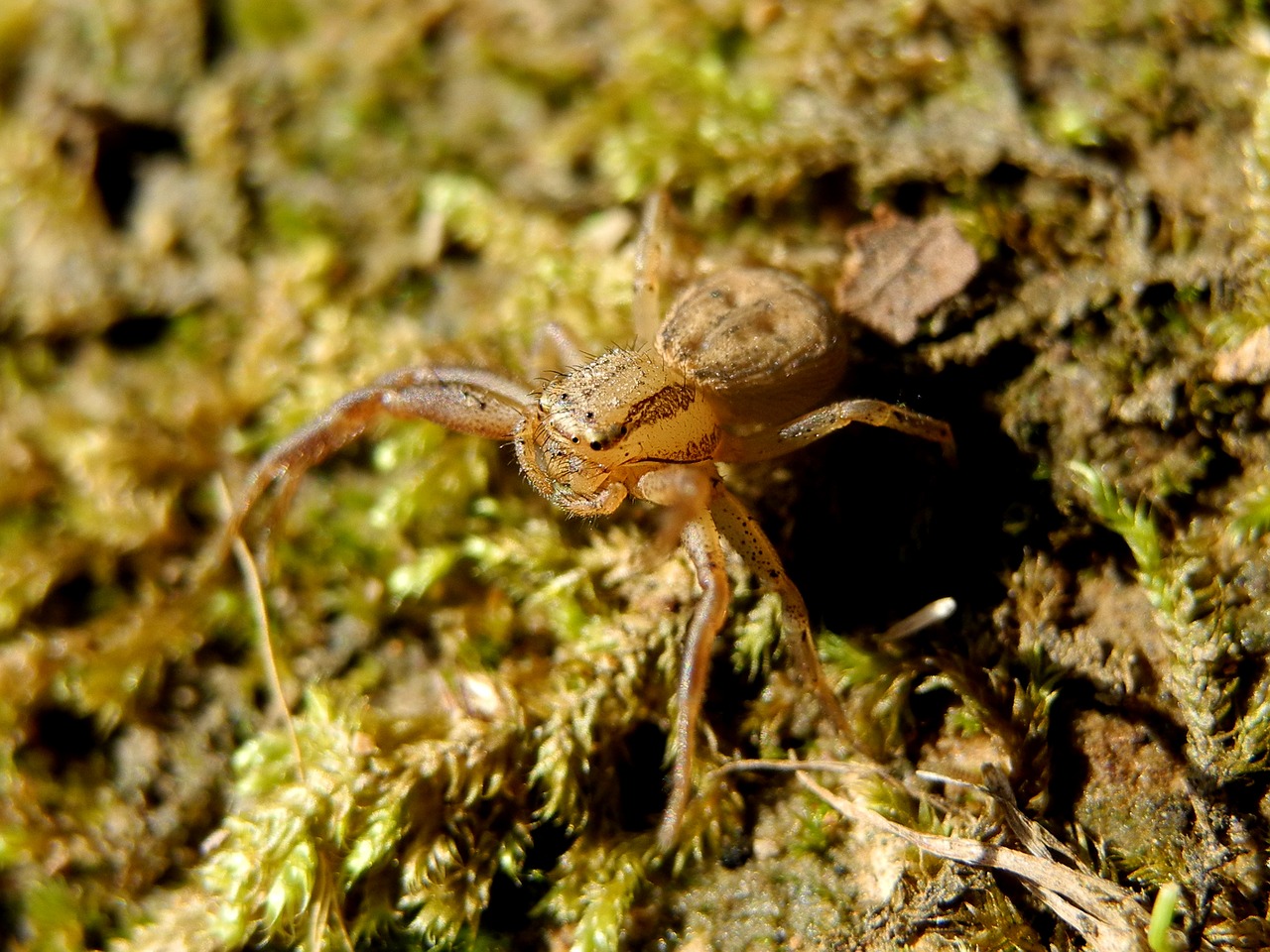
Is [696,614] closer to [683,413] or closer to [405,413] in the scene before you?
[683,413]

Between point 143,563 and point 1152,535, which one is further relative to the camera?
point 143,563

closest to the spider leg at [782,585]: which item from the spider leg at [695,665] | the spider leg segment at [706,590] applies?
the spider leg segment at [706,590]

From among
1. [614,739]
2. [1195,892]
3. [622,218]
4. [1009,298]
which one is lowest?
[1195,892]

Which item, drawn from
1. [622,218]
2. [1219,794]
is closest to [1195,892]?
[1219,794]

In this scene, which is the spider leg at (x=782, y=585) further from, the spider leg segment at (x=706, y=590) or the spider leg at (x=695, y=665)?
the spider leg at (x=695, y=665)

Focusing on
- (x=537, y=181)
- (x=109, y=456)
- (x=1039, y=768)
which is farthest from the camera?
(x=537, y=181)

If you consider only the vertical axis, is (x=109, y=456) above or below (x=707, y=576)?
above

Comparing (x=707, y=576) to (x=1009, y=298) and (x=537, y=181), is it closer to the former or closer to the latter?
(x=1009, y=298)
